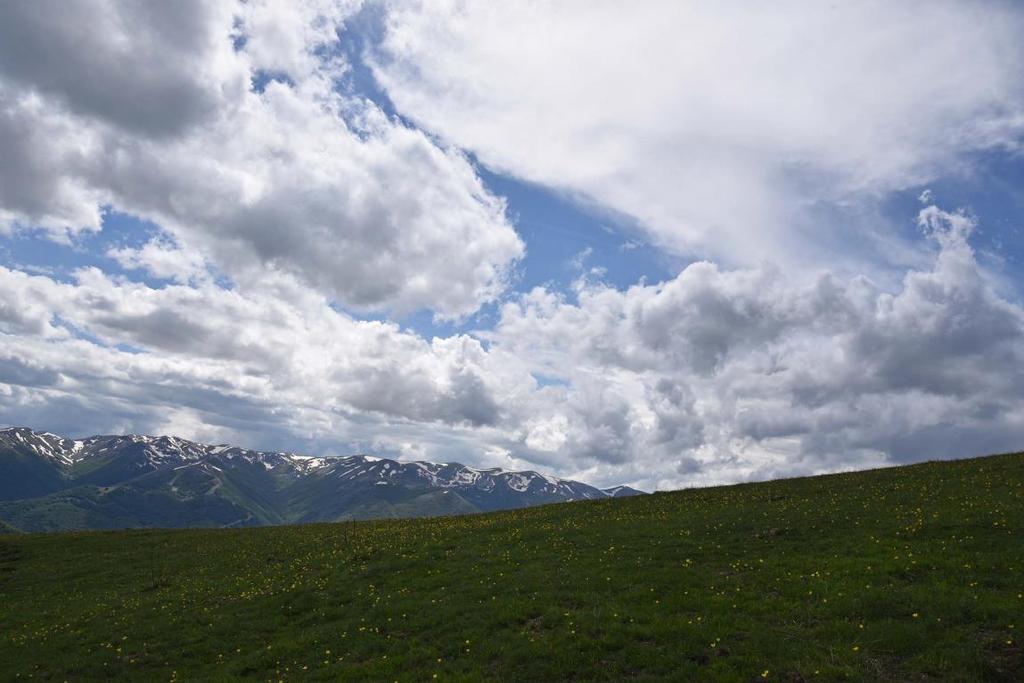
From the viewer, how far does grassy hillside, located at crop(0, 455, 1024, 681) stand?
19.3m

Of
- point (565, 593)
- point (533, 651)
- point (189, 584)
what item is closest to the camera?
point (533, 651)

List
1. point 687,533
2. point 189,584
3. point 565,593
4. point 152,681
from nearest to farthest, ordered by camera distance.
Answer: point 152,681 < point 565,593 < point 687,533 < point 189,584

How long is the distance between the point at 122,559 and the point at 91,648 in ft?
84.9

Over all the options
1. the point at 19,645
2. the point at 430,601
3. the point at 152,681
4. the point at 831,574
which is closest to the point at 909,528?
the point at 831,574

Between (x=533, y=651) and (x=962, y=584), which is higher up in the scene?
(x=962, y=584)

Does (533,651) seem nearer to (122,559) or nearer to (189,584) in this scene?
(189,584)

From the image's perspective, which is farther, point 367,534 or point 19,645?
point 367,534

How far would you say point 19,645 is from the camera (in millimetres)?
30188

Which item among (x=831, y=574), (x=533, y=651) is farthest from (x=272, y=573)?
(x=831, y=574)

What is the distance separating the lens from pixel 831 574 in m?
24.9

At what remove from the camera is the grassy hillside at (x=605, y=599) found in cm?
1927

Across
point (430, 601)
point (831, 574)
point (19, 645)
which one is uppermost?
point (831, 574)

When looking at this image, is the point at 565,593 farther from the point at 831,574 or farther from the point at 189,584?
the point at 189,584

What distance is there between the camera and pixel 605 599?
25562mm
